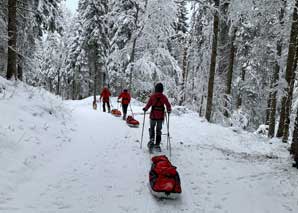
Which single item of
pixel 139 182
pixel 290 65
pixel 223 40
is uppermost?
pixel 223 40

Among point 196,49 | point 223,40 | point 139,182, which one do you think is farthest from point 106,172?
point 196,49

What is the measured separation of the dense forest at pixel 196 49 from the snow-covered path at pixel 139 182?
6.06 ft

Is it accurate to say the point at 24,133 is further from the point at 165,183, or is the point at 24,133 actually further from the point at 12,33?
the point at 12,33

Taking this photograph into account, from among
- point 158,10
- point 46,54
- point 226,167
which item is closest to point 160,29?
point 158,10

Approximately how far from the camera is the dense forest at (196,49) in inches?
438

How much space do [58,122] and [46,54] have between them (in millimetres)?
44194

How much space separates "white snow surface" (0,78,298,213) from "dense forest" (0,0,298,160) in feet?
6.35

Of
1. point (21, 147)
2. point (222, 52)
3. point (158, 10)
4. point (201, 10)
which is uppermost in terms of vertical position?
point (158, 10)

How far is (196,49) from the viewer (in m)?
20.4

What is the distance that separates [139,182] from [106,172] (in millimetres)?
971

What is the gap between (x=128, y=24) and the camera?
24.8 meters

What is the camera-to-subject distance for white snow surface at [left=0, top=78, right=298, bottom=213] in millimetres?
4797

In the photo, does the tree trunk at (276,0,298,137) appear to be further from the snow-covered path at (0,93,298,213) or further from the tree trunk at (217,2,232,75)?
the tree trunk at (217,2,232,75)

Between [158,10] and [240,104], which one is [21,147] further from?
[240,104]
